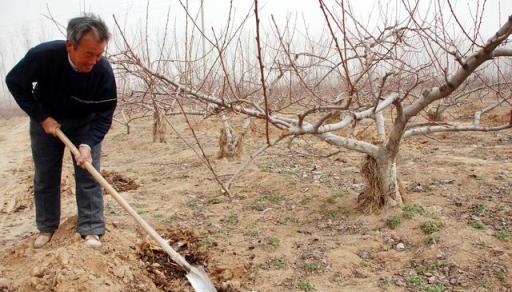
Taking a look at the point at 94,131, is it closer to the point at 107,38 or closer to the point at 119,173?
the point at 107,38

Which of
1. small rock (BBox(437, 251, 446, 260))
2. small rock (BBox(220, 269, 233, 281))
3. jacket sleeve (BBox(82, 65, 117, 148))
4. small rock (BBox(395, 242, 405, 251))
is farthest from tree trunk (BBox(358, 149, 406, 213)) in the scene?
jacket sleeve (BBox(82, 65, 117, 148))

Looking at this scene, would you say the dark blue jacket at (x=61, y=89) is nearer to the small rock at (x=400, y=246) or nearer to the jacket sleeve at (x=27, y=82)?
the jacket sleeve at (x=27, y=82)

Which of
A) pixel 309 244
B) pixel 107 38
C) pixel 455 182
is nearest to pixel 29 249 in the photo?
pixel 107 38

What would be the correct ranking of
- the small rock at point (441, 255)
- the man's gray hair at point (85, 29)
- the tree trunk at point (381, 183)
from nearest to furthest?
1. the man's gray hair at point (85, 29)
2. the small rock at point (441, 255)
3. the tree trunk at point (381, 183)

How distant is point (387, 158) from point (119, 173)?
3.44 m

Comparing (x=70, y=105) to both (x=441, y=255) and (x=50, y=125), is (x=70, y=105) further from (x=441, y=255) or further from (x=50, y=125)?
(x=441, y=255)

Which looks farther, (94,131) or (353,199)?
(353,199)

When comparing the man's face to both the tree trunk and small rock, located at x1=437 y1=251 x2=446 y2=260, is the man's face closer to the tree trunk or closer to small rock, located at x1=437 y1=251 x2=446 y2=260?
the tree trunk

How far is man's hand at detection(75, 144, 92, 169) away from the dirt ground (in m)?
0.50

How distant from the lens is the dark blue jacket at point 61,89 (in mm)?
2354

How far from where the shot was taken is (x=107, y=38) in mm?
2176

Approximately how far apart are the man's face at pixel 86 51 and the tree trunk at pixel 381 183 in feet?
6.81

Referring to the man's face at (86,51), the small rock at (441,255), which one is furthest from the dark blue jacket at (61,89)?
the small rock at (441,255)

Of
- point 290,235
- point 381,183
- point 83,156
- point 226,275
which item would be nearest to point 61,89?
point 83,156
